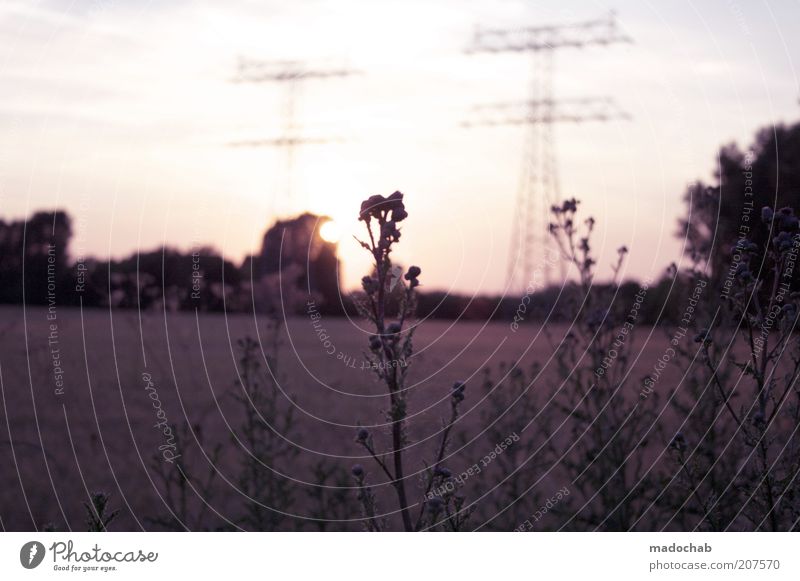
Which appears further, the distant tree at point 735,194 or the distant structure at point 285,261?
the distant structure at point 285,261

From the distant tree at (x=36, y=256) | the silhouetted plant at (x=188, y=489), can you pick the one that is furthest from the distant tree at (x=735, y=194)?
the distant tree at (x=36, y=256)

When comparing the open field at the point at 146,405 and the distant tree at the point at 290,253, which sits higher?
the distant tree at the point at 290,253

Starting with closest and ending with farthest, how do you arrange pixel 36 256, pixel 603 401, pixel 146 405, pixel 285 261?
pixel 603 401
pixel 36 256
pixel 285 261
pixel 146 405

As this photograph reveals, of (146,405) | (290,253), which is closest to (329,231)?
(290,253)

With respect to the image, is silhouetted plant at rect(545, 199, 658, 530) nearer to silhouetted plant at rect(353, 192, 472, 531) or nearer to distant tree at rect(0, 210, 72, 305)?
silhouetted plant at rect(353, 192, 472, 531)

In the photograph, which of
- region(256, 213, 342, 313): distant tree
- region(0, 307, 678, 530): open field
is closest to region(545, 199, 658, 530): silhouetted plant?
region(0, 307, 678, 530): open field

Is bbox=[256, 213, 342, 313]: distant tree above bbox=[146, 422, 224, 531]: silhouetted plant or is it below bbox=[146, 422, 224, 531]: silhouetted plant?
above

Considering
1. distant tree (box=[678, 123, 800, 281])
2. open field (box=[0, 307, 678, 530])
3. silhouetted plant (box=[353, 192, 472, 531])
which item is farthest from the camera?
open field (box=[0, 307, 678, 530])

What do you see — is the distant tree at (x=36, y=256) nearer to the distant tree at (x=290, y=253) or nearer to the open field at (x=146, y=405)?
the open field at (x=146, y=405)

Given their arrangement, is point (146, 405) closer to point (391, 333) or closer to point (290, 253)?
point (290, 253)

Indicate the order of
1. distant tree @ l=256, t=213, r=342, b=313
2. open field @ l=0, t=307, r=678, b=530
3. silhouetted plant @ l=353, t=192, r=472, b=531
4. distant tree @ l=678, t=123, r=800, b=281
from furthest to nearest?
distant tree @ l=256, t=213, r=342, b=313 → open field @ l=0, t=307, r=678, b=530 → distant tree @ l=678, t=123, r=800, b=281 → silhouetted plant @ l=353, t=192, r=472, b=531

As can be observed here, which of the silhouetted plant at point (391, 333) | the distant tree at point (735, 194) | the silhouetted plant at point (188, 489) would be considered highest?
the distant tree at point (735, 194)

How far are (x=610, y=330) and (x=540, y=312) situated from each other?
0.64 metres
